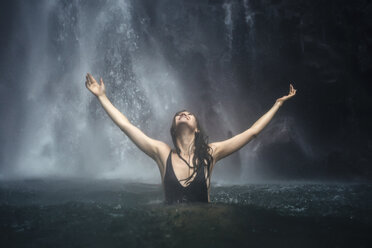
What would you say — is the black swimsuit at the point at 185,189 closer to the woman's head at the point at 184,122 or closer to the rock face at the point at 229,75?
the woman's head at the point at 184,122

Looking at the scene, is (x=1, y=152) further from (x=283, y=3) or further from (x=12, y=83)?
(x=283, y=3)

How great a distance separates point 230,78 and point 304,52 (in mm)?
3298

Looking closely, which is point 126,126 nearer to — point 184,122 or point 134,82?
point 184,122

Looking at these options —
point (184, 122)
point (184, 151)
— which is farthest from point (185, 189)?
point (184, 122)

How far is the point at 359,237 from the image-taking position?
2.69 meters

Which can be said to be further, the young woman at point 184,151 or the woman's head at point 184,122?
the woman's head at point 184,122

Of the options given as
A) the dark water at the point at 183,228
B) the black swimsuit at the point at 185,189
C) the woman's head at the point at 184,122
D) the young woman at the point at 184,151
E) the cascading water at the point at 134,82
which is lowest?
the dark water at the point at 183,228

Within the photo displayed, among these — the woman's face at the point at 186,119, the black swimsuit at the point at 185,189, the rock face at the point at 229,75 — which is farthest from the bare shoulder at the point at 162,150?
the rock face at the point at 229,75

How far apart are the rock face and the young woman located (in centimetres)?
903

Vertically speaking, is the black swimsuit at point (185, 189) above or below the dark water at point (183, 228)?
above

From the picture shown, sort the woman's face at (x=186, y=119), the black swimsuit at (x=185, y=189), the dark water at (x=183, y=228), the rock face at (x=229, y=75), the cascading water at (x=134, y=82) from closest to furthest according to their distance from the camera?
the dark water at (x=183, y=228)
the black swimsuit at (x=185, y=189)
the woman's face at (x=186, y=119)
the rock face at (x=229, y=75)
the cascading water at (x=134, y=82)

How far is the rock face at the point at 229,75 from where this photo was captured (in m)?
12.5

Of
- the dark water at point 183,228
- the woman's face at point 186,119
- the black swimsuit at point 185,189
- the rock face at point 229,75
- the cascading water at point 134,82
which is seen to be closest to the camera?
the dark water at point 183,228

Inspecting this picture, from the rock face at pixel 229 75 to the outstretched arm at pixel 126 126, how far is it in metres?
9.18
